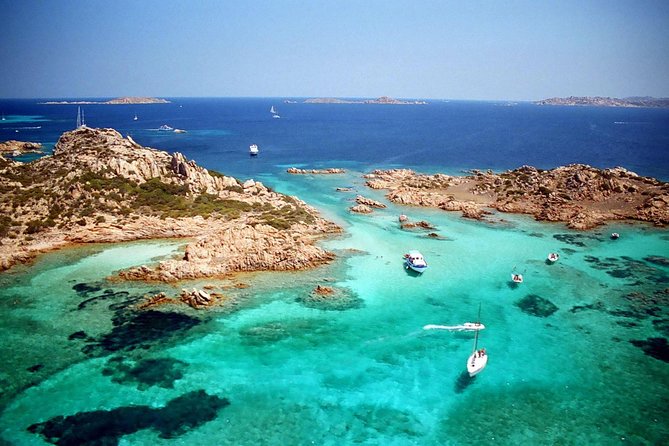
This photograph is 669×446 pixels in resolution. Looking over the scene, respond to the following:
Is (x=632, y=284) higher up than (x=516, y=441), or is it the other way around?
(x=632, y=284)

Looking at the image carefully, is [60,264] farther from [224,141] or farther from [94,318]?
[224,141]

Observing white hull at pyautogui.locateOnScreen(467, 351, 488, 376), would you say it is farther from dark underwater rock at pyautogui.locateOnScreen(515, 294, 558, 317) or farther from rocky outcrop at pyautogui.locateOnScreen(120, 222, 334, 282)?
rocky outcrop at pyautogui.locateOnScreen(120, 222, 334, 282)

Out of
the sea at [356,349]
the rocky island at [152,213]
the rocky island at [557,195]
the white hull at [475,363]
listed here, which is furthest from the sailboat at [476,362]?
the rocky island at [557,195]

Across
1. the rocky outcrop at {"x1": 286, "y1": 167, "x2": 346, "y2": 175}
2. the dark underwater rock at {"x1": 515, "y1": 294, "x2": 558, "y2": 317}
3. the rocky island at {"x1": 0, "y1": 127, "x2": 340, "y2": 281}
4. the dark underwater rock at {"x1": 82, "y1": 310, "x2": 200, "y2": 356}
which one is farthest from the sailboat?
the rocky outcrop at {"x1": 286, "y1": 167, "x2": 346, "y2": 175}

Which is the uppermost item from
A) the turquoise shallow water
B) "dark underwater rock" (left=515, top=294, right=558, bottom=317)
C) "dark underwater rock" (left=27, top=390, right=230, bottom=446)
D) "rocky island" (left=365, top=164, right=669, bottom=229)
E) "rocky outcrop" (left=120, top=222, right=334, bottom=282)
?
"rocky island" (left=365, top=164, right=669, bottom=229)

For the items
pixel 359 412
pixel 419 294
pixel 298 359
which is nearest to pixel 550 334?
pixel 419 294

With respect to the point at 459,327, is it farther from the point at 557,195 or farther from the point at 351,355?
the point at 557,195
